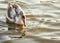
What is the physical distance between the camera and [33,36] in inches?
94.4

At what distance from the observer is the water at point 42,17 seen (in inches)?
98.7

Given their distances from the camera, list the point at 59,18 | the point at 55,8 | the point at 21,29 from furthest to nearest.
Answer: the point at 55,8 < the point at 59,18 < the point at 21,29

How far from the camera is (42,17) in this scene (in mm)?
3018

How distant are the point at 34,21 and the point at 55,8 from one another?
67 cm

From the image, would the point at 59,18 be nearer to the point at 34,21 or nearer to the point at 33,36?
the point at 34,21

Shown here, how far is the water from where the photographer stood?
8.23ft

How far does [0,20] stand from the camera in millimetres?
2836

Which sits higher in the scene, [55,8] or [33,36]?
[55,8]

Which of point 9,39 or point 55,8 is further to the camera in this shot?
point 55,8

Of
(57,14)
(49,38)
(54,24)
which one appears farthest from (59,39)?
(57,14)

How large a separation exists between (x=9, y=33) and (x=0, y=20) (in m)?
0.44

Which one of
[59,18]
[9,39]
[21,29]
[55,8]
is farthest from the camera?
[55,8]

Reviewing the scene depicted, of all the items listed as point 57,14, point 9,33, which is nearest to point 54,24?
point 57,14

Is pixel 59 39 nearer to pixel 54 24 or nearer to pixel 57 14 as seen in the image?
pixel 54 24
